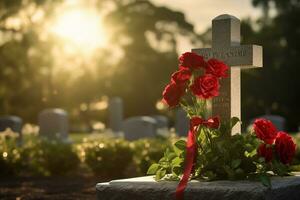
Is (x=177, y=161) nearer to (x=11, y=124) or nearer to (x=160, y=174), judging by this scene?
(x=160, y=174)

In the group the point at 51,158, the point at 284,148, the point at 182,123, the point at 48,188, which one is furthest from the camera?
the point at 182,123

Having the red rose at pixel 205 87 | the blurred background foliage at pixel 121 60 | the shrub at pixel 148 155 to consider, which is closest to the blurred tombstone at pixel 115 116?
the blurred background foliage at pixel 121 60

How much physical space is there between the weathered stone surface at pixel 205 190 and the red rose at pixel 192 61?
3.40 ft

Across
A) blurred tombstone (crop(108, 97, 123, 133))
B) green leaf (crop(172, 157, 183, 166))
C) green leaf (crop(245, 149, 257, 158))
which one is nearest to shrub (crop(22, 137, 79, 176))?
green leaf (crop(172, 157, 183, 166))

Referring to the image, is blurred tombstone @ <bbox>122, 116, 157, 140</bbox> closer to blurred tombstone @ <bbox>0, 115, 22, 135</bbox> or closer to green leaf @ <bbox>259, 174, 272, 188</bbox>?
blurred tombstone @ <bbox>0, 115, 22, 135</bbox>

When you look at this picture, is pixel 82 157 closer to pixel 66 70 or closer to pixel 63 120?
pixel 63 120

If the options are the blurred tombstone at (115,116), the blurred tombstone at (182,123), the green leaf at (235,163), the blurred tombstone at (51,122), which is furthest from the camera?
the blurred tombstone at (115,116)

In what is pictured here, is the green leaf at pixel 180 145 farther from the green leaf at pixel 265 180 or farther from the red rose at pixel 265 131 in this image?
the green leaf at pixel 265 180

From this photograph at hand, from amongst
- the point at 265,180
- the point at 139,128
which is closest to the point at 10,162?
the point at 139,128

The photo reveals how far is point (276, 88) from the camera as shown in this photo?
46.8 m

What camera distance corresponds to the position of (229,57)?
672 centimetres

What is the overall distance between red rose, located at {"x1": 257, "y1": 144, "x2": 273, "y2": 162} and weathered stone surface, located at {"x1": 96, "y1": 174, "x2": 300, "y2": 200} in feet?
0.64

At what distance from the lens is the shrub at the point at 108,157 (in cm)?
1251

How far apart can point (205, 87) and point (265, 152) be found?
811 millimetres
